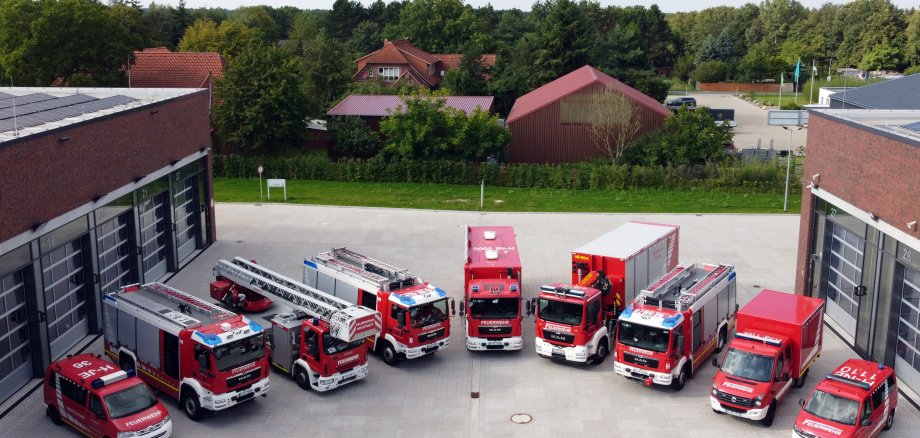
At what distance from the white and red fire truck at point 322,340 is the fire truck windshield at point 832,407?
8524 millimetres

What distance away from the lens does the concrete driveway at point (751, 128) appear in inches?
2192

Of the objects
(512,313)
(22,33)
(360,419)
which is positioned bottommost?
(360,419)

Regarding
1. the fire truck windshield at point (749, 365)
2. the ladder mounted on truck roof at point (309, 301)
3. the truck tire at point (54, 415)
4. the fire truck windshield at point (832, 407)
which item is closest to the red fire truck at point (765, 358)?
the fire truck windshield at point (749, 365)

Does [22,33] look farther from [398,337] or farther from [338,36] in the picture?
[338,36]

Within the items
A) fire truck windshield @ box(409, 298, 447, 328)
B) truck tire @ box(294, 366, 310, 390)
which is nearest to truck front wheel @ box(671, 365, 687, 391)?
fire truck windshield @ box(409, 298, 447, 328)

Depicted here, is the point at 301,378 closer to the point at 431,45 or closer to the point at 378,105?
the point at 378,105

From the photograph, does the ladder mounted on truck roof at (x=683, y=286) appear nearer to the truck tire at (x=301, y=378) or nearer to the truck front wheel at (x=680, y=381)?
the truck front wheel at (x=680, y=381)

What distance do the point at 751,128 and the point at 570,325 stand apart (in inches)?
1959

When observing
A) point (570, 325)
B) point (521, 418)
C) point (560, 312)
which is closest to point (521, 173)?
point (560, 312)

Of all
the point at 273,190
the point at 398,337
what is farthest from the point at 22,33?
the point at 398,337

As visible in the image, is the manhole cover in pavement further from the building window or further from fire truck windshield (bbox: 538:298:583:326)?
the building window

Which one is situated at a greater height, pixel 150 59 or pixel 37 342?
pixel 150 59

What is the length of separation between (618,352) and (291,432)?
22.6 feet

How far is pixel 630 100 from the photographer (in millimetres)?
43062
